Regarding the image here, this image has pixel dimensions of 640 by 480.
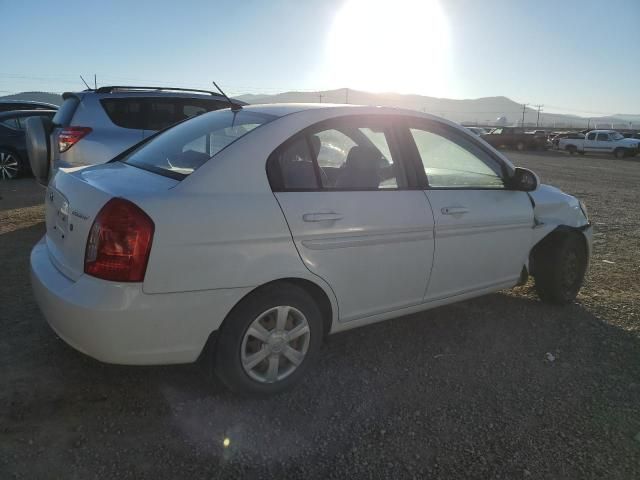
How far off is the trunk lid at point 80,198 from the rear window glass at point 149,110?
347 cm

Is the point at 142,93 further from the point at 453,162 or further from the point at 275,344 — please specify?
the point at 275,344

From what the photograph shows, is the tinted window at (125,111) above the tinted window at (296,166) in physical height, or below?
above

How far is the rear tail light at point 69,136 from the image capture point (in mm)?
6105

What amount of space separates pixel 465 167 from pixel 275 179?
5.34 ft

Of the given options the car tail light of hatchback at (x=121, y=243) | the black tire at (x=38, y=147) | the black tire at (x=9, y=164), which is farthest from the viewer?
the black tire at (x=9, y=164)

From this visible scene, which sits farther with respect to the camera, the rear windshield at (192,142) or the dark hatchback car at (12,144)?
the dark hatchback car at (12,144)

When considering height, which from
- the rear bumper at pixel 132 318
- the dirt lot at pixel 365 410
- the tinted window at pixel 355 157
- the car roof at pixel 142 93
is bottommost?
the dirt lot at pixel 365 410

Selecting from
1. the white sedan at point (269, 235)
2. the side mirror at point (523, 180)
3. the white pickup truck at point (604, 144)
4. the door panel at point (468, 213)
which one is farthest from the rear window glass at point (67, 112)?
the white pickup truck at point (604, 144)

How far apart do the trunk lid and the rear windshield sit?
0.41 feet

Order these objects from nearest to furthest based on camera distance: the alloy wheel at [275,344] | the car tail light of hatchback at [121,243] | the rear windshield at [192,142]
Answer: the car tail light of hatchback at [121,243]
the alloy wheel at [275,344]
the rear windshield at [192,142]

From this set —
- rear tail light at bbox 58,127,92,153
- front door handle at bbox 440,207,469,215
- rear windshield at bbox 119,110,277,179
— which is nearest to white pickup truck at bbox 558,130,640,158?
rear tail light at bbox 58,127,92,153

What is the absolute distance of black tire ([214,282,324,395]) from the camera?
2.61 meters

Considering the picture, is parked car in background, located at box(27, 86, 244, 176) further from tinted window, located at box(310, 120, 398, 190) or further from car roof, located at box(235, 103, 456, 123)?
tinted window, located at box(310, 120, 398, 190)

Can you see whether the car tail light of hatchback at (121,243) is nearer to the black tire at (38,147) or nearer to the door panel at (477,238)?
the door panel at (477,238)
